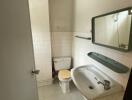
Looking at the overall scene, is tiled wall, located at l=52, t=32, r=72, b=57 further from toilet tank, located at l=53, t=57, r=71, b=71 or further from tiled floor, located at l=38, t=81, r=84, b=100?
tiled floor, located at l=38, t=81, r=84, b=100

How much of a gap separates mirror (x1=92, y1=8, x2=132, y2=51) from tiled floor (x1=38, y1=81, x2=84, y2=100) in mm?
1382

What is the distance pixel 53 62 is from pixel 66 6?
59.9 inches

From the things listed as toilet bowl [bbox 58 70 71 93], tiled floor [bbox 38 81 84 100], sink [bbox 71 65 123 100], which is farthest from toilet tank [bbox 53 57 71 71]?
sink [bbox 71 65 123 100]

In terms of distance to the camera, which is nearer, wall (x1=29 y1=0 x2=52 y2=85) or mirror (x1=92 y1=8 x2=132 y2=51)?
mirror (x1=92 y1=8 x2=132 y2=51)

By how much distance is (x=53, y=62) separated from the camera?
2.81 metres

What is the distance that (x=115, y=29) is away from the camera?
126 centimetres

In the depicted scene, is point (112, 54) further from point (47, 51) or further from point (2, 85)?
point (47, 51)

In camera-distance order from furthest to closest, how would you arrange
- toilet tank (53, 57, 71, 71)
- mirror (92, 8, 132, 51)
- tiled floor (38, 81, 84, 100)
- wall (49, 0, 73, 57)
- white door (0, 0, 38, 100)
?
toilet tank (53, 57, 71, 71), wall (49, 0, 73, 57), tiled floor (38, 81, 84, 100), mirror (92, 8, 132, 51), white door (0, 0, 38, 100)

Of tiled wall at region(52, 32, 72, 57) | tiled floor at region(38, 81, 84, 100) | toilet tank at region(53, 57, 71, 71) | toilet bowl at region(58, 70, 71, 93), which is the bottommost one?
tiled floor at region(38, 81, 84, 100)

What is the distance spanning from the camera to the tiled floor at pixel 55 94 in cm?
228

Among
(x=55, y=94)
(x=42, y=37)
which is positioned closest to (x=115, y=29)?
(x=42, y=37)

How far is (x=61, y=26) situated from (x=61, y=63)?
100cm

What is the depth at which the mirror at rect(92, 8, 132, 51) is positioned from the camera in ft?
3.56

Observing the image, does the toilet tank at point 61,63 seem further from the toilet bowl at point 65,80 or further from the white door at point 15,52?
the white door at point 15,52
